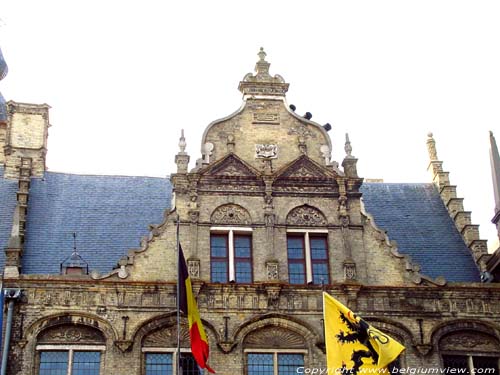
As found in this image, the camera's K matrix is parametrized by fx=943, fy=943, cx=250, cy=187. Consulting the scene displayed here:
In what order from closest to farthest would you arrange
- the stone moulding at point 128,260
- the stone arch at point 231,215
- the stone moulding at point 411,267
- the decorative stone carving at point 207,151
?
→ the stone moulding at point 128,260
the stone moulding at point 411,267
the stone arch at point 231,215
the decorative stone carving at point 207,151

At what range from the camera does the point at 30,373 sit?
2512 cm

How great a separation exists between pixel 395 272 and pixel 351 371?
4.51m

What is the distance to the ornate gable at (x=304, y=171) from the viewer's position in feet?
94.7

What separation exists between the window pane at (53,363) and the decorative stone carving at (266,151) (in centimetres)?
844

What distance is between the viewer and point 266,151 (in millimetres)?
29281

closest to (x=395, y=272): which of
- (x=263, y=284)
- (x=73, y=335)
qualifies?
(x=263, y=284)

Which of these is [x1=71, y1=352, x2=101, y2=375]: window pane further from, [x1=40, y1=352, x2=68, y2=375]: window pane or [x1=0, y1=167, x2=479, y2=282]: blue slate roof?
[x1=0, y1=167, x2=479, y2=282]: blue slate roof

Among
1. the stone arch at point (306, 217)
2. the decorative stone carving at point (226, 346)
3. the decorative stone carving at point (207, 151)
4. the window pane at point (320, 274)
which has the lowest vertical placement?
the decorative stone carving at point (226, 346)

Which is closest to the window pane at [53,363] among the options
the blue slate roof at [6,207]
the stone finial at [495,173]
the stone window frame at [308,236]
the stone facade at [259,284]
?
the stone facade at [259,284]

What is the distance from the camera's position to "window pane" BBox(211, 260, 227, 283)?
89.4 ft

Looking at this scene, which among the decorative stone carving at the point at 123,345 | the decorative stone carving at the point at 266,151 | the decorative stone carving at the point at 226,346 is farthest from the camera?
the decorative stone carving at the point at 266,151

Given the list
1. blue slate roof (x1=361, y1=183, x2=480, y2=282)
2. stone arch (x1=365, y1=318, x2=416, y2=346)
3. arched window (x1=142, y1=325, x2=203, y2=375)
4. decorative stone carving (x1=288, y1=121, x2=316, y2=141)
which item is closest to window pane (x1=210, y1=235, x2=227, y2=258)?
arched window (x1=142, y1=325, x2=203, y2=375)

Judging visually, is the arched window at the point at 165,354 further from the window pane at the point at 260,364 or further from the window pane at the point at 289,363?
the window pane at the point at 289,363

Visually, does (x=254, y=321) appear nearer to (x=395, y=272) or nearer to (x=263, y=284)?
(x=263, y=284)
